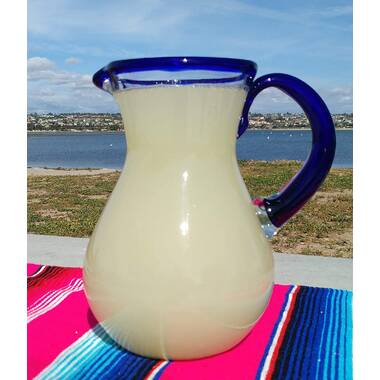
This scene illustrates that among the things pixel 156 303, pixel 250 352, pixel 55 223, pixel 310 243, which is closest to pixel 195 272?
pixel 156 303

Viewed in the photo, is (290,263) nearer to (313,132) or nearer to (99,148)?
(313,132)

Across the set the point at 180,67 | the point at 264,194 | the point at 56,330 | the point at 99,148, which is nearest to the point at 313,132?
the point at 180,67

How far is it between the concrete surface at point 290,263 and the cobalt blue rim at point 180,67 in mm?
588

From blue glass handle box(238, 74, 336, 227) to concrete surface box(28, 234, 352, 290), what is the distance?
0.44m

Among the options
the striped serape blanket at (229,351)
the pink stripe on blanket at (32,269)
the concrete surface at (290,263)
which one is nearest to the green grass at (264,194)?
the concrete surface at (290,263)

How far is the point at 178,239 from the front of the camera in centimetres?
63

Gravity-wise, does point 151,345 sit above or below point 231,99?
below

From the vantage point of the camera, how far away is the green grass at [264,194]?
361 centimetres

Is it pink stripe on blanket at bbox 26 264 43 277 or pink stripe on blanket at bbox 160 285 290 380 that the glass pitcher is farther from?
pink stripe on blanket at bbox 26 264 43 277

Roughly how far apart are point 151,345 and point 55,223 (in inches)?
148

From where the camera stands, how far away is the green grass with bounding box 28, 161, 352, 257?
11.8 feet

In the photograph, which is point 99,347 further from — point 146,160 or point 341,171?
point 341,171

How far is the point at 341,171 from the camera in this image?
6840 millimetres

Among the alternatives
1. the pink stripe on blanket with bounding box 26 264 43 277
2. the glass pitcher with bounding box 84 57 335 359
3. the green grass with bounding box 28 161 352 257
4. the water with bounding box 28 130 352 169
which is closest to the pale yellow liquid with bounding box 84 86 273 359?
the glass pitcher with bounding box 84 57 335 359
